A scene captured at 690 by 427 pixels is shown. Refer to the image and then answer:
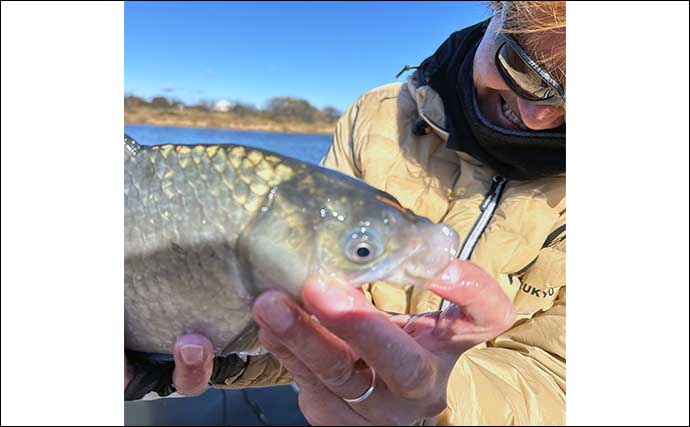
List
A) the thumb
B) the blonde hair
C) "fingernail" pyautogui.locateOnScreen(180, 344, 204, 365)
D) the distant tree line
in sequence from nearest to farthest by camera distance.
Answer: the thumb < "fingernail" pyautogui.locateOnScreen(180, 344, 204, 365) < the blonde hair < the distant tree line

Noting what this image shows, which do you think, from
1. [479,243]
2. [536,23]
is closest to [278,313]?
[536,23]

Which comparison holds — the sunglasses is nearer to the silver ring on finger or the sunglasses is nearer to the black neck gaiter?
the black neck gaiter

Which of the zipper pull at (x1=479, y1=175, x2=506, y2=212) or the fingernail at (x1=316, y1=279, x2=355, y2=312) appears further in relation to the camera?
the zipper pull at (x1=479, y1=175, x2=506, y2=212)

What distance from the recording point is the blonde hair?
0.75m

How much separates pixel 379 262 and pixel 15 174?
1.25 ft

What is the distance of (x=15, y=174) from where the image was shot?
48cm

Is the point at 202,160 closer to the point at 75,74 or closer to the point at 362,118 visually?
the point at 75,74

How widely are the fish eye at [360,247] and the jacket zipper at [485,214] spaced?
2.45 ft

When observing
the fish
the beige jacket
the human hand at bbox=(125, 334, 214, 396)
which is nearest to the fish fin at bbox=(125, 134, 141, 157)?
the fish

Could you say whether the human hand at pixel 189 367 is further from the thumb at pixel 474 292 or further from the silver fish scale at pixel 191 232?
the thumb at pixel 474 292

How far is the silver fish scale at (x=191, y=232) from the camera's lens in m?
0.56

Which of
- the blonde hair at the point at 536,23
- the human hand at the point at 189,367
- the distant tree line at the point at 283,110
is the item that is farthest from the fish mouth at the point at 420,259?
the distant tree line at the point at 283,110

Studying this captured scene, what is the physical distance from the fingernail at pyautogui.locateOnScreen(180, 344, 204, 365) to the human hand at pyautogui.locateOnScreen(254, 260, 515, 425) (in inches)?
4.2

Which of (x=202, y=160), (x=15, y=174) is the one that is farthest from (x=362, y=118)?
(x=15, y=174)
